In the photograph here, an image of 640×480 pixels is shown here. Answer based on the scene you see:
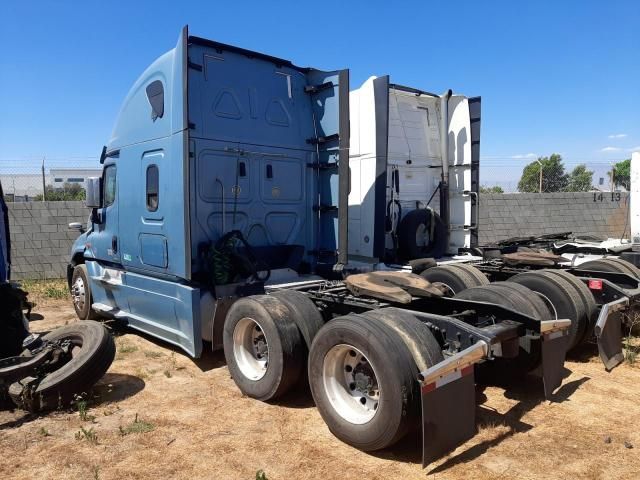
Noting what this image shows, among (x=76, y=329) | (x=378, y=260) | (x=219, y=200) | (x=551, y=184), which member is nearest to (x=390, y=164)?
(x=378, y=260)

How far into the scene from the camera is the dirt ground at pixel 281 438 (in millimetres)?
3521

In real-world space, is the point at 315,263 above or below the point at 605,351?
above

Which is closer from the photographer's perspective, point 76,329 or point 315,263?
point 76,329

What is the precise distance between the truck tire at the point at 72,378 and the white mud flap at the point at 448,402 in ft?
10.1

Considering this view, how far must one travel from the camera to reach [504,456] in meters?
3.64

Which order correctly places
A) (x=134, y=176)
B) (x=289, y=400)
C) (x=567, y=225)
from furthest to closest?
(x=567, y=225) → (x=134, y=176) → (x=289, y=400)

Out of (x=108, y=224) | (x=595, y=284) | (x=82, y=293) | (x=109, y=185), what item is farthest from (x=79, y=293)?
(x=595, y=284)

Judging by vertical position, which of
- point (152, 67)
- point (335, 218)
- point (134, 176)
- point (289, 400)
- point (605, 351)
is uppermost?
point (152, 67)

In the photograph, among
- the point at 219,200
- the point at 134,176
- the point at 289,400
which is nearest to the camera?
the point at 289,400

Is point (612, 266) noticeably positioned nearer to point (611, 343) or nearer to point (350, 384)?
point (611, 343)

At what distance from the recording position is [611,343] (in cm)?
528

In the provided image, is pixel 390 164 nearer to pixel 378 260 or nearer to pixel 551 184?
pixel 378 260

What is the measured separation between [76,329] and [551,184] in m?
24.9

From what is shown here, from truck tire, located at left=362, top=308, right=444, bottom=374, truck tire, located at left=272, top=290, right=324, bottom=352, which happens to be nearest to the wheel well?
truck tire, located at left=272, top=290, right=324, bottom=352
